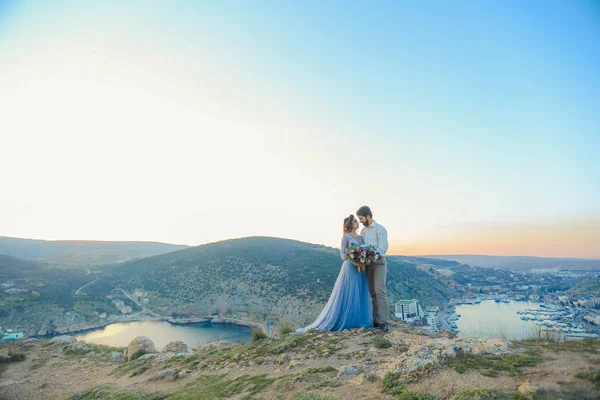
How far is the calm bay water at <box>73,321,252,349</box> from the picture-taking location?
35.1m

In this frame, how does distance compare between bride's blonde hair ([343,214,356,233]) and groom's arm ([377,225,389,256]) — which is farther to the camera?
bride's blonde hair ([343,214,356,233])

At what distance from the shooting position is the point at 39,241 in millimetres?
128125

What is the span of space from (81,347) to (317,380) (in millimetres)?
15694

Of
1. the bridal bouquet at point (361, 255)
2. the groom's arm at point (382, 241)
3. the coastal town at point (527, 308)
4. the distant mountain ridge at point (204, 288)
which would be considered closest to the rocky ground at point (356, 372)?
the bridal bouquet at point (361, 255)

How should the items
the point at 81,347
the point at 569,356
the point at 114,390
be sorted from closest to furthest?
the point at 569,356
the point at 114,390
the point at 81,347

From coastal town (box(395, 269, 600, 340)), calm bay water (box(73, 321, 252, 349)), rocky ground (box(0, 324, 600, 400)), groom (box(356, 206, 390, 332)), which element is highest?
groom (box(356, 206, 390, 332))

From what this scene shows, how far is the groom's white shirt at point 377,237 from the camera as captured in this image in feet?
23.0

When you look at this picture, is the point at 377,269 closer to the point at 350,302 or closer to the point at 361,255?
the point at 361,255

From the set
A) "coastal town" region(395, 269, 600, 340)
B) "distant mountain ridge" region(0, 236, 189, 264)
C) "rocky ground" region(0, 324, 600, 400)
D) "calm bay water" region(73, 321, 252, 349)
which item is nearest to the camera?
"rocky ground" region(0, 324, 600, 400)

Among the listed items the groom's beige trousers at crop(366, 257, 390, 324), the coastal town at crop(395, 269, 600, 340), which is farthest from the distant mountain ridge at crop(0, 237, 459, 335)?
the groom's beige trousers at crop(366, 257, 390, 324)

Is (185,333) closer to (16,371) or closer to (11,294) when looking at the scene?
(11,294)

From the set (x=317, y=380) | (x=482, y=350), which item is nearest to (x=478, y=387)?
(x=482, y=350)

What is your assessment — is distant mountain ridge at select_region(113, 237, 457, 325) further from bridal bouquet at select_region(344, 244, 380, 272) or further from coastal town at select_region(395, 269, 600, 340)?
bridal bouquet at select_region(344, 244, 380, 272)

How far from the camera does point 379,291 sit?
704 centimetres
